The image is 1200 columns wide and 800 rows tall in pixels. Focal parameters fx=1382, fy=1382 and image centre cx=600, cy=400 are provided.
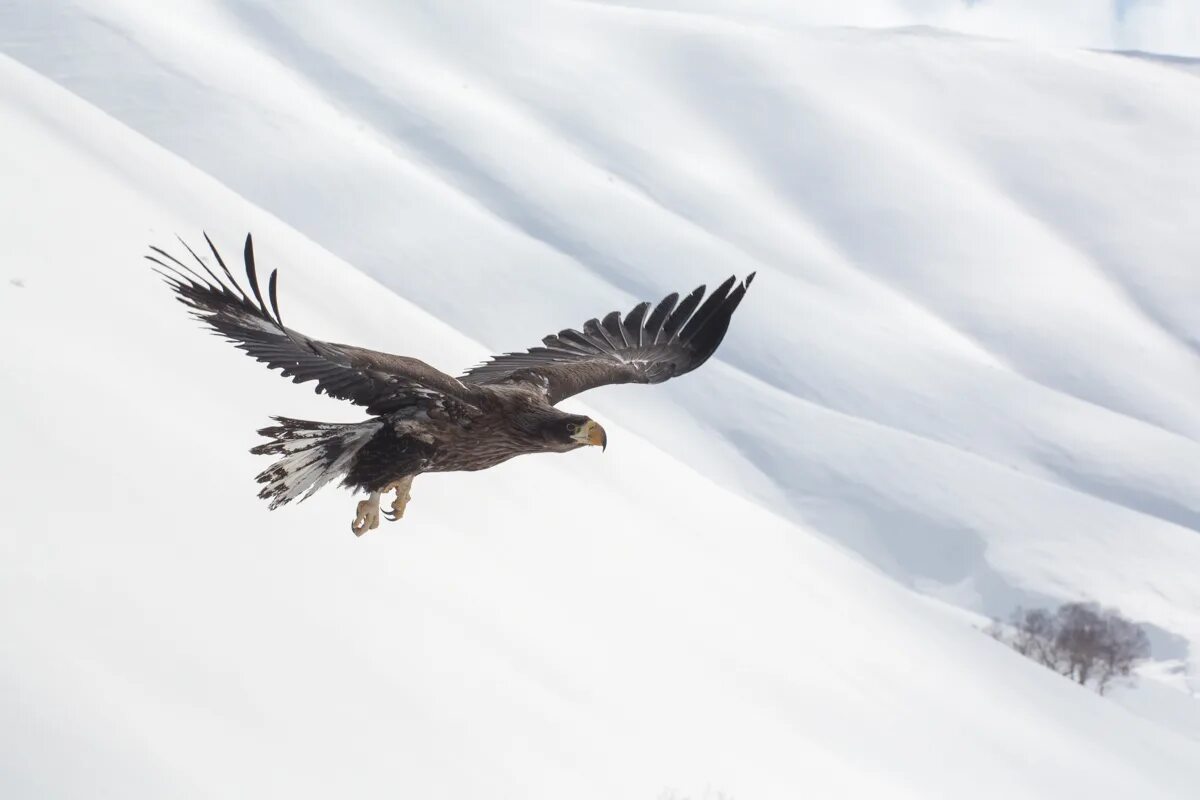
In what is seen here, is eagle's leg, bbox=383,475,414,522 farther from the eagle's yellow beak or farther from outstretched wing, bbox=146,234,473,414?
the eagle's yellow beak

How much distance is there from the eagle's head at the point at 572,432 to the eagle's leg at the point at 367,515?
74 centimetres

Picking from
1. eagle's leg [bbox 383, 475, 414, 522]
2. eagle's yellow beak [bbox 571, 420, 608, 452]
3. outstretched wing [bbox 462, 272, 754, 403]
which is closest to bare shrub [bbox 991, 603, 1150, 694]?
outstretched wing [bbox 462, 272, 754, 403]

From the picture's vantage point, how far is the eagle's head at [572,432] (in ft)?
17.4

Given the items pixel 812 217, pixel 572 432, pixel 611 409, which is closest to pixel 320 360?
pixel 572 432

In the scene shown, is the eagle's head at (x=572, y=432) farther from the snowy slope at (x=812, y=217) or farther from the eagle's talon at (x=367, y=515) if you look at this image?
the snowy slope at (x=812, y=217)

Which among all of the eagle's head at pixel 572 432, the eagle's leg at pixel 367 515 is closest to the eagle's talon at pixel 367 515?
the eagle's leg at pixel 367 515

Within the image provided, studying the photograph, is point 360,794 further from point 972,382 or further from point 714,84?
point 714,84

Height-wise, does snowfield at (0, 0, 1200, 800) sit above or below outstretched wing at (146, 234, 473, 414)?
above

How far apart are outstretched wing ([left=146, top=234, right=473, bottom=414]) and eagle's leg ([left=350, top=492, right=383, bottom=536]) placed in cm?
37

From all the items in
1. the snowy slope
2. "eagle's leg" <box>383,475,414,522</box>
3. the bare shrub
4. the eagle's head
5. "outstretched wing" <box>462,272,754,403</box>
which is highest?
the snowy slope

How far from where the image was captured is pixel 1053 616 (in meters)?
40.5

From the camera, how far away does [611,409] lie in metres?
39.3

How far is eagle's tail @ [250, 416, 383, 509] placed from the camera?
5.32 m

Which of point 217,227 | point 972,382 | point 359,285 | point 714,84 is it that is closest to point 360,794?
point 217,227
